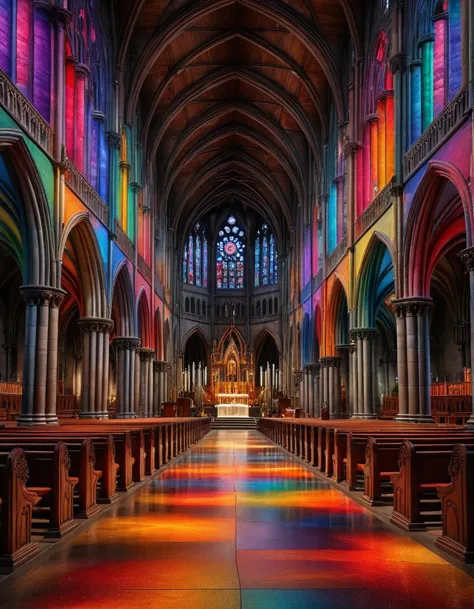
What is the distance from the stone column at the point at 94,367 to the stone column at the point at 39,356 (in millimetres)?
6226

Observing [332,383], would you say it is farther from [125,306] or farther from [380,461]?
[380,461]

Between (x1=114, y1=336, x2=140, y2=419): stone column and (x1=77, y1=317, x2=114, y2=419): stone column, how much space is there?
5779 millimetres

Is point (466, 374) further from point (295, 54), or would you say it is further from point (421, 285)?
point (295, 54)

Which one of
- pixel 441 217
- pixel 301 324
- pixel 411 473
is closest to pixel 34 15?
pixel 441 217

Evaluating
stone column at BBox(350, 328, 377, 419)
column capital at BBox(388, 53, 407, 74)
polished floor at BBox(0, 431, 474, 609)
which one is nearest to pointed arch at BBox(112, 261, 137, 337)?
stone column at BBox(350, 328, 377, 419)

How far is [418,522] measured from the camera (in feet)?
25.6

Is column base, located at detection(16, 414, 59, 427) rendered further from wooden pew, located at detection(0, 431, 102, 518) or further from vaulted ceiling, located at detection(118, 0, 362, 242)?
vaulted ceiling, located at detection(118, 0, 362, 242)

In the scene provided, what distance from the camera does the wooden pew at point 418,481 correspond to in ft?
25.7

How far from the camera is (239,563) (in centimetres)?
621

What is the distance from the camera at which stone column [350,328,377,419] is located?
26.8 metres

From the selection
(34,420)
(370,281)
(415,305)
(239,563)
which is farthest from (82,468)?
(370,281)

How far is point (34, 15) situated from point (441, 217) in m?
12.5

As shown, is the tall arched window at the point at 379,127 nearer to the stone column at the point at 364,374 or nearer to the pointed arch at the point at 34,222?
the stone column at the point at 364,374

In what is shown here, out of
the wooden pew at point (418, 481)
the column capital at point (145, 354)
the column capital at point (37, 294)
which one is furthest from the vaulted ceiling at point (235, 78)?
the wooden pew at point (418, 481)
